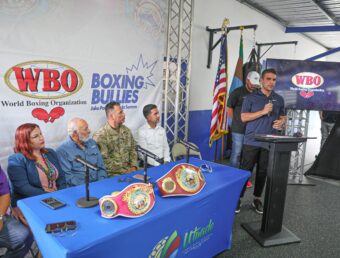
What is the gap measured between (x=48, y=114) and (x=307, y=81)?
309 centimetres

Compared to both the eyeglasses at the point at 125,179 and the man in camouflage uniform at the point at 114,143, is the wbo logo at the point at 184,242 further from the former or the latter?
the man in camouflage uniform at the point at 114,143

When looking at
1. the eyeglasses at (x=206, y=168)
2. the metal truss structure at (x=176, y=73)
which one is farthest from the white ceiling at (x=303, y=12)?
the eyeglasses at (x=206, y=168)

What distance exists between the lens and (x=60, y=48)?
95.7 inches

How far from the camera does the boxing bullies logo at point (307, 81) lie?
348 centimetres

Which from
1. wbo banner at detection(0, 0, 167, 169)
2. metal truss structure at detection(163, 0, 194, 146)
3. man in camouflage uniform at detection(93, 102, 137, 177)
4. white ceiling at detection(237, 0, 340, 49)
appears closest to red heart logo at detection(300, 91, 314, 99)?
metal truss structure at detection(163, 0, 194, 146)

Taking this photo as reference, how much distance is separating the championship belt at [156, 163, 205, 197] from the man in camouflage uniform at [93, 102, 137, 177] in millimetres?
1014

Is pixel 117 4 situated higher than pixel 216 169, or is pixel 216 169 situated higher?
pixel 117 4

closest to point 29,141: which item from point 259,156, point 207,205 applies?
point 207,205

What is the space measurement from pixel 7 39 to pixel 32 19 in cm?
27

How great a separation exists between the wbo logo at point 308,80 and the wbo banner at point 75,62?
1.78 metres

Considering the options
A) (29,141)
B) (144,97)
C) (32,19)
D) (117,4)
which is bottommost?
(29,141)

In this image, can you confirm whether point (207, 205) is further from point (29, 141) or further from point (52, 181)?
point (29, 141)

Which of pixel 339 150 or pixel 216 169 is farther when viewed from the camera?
pixel 339 150

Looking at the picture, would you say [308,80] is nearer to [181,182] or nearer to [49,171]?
[181,182]
